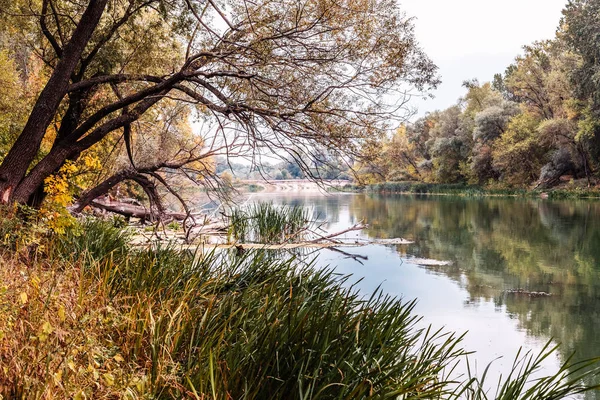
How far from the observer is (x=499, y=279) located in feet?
36.3

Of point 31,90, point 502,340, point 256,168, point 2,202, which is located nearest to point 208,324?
point 256,168

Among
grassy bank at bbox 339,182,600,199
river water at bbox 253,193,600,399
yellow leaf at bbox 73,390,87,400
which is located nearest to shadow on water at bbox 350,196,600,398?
river water at bbox 253,193,600,399

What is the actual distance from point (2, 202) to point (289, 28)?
3837 millimetres

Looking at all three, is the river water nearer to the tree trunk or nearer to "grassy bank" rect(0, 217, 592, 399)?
"grassy bank" rect(0, 217, 592, 399)

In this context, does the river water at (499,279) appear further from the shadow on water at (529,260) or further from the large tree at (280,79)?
the large tree at (280,79)

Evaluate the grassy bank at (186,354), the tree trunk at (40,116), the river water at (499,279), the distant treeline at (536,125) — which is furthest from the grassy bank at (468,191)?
the grassy bank at (186,354)

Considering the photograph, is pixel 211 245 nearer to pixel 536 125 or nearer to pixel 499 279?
pixel 499 279

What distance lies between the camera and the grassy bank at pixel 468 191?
3484 centimetres

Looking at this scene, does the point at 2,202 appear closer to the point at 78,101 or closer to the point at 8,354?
the point at 78,101

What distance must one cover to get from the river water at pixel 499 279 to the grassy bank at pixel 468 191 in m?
10.7

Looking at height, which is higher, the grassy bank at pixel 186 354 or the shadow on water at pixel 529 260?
the grassy bank at pixel 186 354

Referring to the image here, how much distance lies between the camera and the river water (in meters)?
7.20

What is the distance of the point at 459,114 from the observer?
→ 164 feet

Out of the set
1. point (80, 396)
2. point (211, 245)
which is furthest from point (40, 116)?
point (211, 245)
